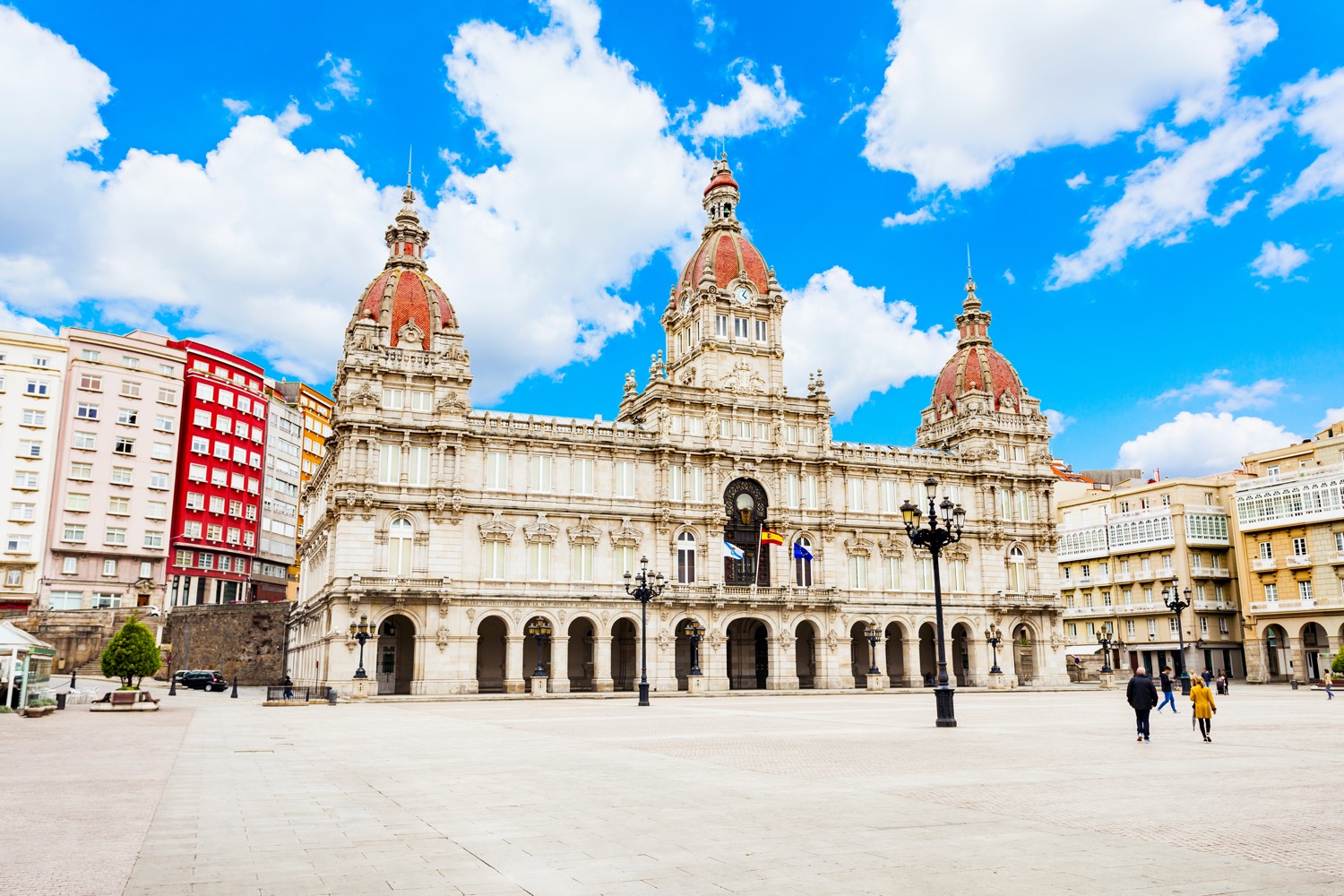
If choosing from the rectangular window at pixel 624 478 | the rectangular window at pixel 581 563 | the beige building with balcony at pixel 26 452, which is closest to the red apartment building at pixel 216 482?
the beige building with balcony at pixel 26 452

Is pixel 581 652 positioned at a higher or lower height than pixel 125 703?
higher

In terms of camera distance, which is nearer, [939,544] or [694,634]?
[939,544]

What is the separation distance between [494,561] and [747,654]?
1935 centimetres

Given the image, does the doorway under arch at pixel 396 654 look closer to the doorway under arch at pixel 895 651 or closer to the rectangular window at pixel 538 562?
the rectangular window at pixel 538 562

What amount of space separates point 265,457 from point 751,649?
5853cm

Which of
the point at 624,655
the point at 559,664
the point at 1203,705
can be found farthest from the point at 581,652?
the point at 1203,705

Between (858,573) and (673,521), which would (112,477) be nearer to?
(673,521)

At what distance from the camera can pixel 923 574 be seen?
76562mm

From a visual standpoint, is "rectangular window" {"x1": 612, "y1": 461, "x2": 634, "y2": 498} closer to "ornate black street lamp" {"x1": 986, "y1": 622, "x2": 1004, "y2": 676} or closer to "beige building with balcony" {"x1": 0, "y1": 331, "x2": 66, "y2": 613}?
"ornate black street lamp" {"x1": 986, "y1": 622, "x2": 1004, "y2": 676}

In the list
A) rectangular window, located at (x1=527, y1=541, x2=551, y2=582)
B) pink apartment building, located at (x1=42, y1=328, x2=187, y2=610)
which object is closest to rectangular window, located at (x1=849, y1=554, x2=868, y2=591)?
rectangular window, located at (x1=527, y1=541, x2=551, y2=582)

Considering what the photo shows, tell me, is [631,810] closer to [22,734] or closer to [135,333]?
A: [22,734]

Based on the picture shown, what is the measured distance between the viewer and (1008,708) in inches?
1626

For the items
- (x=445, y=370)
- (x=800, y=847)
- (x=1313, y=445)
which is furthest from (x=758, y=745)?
(x=1313, y=445)

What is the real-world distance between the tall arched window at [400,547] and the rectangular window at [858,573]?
30.5 meters
